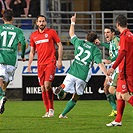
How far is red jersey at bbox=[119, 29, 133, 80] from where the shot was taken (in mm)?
13273

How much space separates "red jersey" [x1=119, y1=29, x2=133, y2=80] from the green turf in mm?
998

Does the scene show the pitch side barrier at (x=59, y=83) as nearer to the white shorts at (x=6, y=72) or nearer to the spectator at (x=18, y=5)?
the spectator at (x=18, y=5)

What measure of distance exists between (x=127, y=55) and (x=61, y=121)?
2.50 metres

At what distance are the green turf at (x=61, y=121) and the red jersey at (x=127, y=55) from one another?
1.00 m

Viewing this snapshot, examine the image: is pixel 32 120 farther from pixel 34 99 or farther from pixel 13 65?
pixel 34 99

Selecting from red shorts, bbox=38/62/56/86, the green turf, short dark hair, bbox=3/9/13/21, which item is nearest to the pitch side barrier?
the green turf

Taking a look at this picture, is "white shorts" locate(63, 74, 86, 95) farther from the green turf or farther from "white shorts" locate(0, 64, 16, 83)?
"white shorts" locate(0, 64, 16, 83)

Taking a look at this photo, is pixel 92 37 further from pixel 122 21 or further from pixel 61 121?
pixel 122 21

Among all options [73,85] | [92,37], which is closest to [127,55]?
[92,37]

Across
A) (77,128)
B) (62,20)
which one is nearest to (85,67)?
(77,128)

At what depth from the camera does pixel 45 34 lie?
1706 cm

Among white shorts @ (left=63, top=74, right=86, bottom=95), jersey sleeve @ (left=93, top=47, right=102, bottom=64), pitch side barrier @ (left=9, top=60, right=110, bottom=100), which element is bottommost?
pitch side barrier @ (left=9, top=60, right=110, bottom=100)

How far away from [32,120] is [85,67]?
1.60m

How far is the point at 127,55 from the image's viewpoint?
1346 cm
